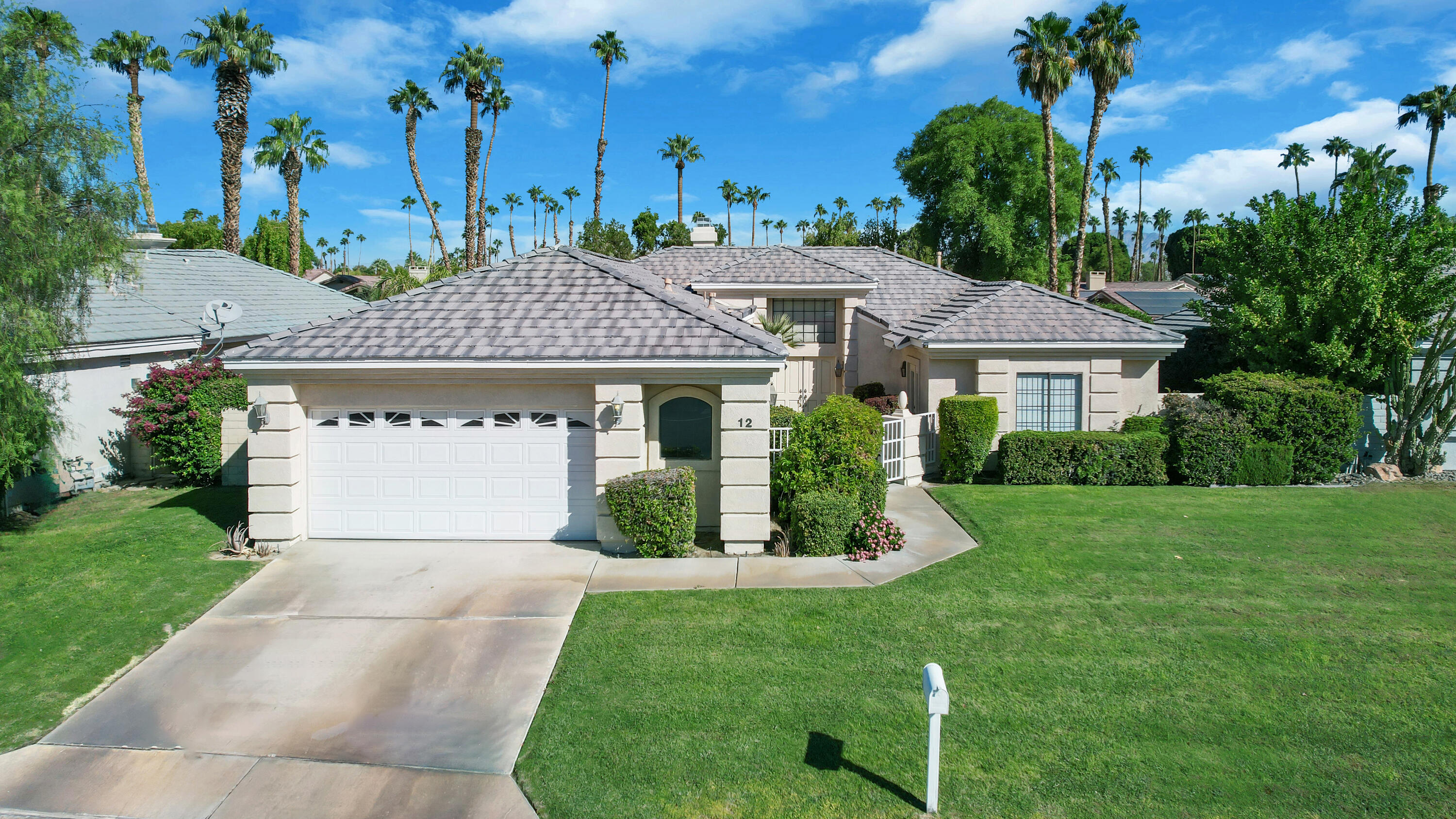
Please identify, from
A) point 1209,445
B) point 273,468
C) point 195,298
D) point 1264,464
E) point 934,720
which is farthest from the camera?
point 195,298

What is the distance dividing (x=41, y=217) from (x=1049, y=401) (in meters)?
18.0

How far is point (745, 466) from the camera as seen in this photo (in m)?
11.5

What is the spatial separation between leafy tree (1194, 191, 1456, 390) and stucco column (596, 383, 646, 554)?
14718 millimetres

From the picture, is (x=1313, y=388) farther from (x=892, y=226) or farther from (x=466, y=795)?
(x=892, y=226)

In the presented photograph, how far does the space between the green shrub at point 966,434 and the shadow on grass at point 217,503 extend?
510 inches

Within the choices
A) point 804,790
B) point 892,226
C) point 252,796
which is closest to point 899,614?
point 804,790

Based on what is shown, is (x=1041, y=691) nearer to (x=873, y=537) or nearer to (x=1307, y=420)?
(x=873, y=537)

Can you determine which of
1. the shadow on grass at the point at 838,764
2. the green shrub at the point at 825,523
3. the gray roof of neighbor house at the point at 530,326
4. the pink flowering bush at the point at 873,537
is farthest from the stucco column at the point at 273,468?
the shadow on grass at the point at 838,764

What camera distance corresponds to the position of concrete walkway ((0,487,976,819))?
612cm

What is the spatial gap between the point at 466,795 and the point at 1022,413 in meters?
14.5

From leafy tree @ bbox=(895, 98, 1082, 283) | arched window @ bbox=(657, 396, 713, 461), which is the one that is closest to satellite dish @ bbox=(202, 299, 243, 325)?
arched window @ bbox=(657, 396, 713, 461)

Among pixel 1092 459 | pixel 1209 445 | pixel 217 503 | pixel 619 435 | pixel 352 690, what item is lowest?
pixel 352 690

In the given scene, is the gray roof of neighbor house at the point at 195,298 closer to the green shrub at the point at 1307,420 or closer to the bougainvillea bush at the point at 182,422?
the bougainvillea bush at the point at 182,422

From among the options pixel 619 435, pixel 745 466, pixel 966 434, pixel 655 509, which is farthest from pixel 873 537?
pixel 966 434
